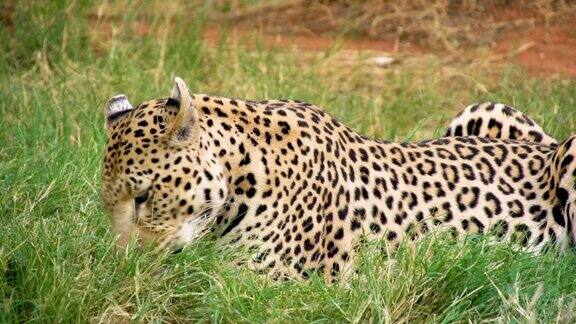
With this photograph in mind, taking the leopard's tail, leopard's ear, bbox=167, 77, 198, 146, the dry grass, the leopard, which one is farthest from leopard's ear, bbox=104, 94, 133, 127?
the dry grass

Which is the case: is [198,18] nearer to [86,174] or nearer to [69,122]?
[69,122]

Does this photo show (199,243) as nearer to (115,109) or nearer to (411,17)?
(115,109)

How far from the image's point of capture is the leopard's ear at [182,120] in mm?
6270

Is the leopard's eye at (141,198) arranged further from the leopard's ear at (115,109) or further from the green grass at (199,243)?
the leopard's ear at (115,109)

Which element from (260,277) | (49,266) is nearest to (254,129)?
(260,277)

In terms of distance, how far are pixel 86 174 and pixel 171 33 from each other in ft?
12.0

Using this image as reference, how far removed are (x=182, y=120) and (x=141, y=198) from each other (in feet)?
1.45

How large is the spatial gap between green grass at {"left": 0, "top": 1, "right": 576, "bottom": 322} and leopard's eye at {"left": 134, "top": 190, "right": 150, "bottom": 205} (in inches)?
8.9

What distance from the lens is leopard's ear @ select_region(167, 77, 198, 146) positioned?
627 centimetres

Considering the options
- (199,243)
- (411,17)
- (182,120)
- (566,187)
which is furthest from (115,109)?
(411,17)

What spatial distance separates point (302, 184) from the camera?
6770mm

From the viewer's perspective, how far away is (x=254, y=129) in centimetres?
672

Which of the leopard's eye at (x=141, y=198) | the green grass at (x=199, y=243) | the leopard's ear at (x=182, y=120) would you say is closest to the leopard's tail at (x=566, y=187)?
the green grass at (x=199, y=243)

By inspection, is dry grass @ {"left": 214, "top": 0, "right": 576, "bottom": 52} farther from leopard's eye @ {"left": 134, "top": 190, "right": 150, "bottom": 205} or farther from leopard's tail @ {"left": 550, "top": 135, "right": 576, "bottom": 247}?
leopard's eye @ {"left": 134, "top": 190, "right": 150, "bottom": 205}
